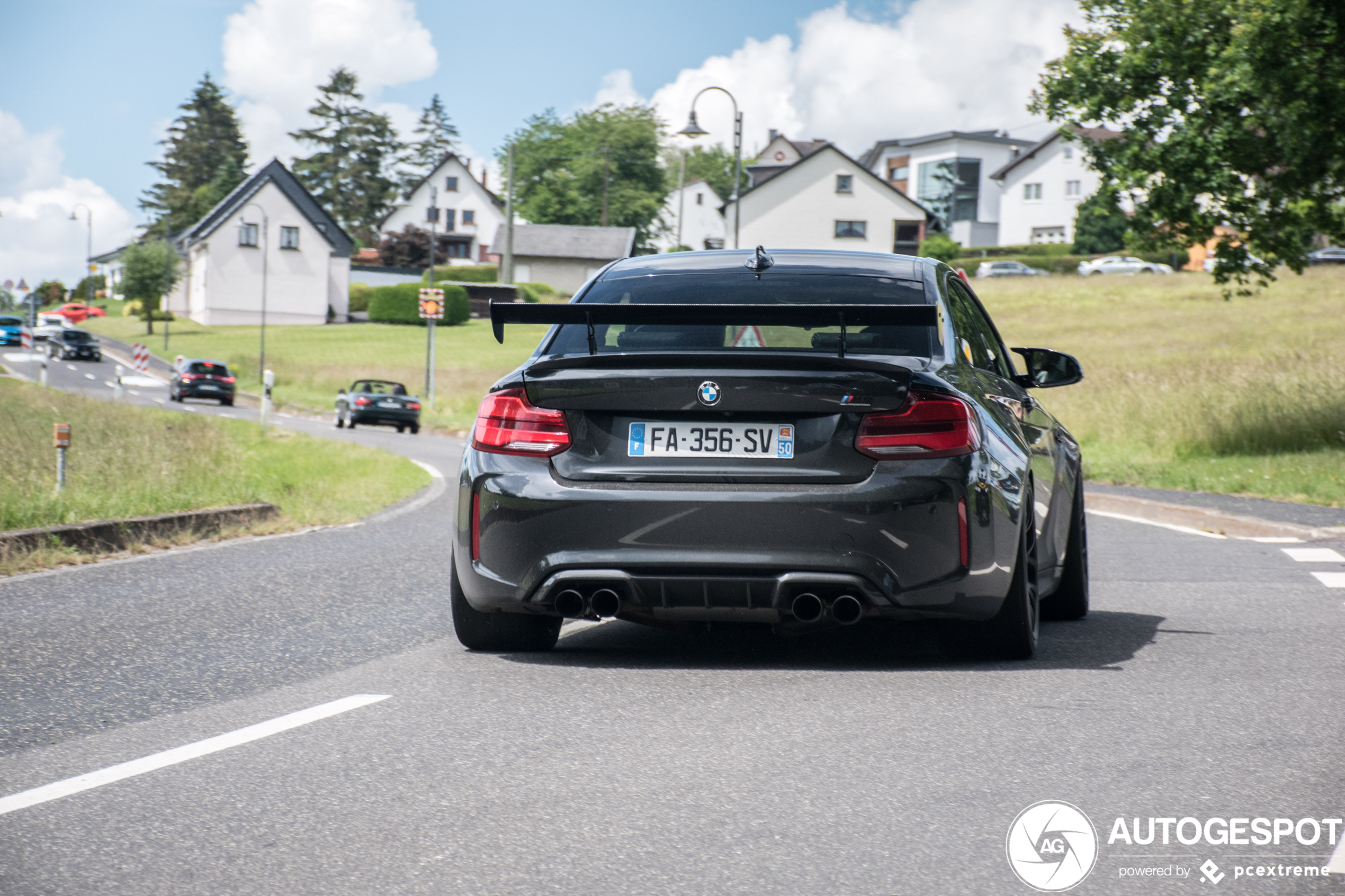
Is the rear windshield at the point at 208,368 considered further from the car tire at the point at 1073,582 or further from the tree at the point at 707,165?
the tree at the point at 707,165

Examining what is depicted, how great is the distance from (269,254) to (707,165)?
7704 centimetres

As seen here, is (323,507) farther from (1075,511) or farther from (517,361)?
(517,361)

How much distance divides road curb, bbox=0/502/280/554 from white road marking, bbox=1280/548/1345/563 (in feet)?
25.1

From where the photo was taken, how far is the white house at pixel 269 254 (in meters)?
92.2

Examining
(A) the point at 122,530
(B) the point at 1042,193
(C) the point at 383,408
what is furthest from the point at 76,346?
(B) the point at 1042,193

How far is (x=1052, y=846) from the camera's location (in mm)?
3434

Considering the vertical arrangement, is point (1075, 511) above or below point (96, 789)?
above

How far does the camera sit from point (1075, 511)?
23.5ft

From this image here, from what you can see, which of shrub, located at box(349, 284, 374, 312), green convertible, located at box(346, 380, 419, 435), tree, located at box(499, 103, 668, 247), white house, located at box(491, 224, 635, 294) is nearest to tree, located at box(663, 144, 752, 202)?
tree, located at box(499, 103, 668, 247)

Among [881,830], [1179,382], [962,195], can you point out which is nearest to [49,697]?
[881,830]

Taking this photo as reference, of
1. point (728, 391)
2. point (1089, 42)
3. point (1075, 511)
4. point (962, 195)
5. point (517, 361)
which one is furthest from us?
point (962, 195)

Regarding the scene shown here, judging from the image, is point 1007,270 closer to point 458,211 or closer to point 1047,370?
point 458,211

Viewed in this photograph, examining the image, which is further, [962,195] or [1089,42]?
[962,195]

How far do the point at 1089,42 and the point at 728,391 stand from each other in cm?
1646
